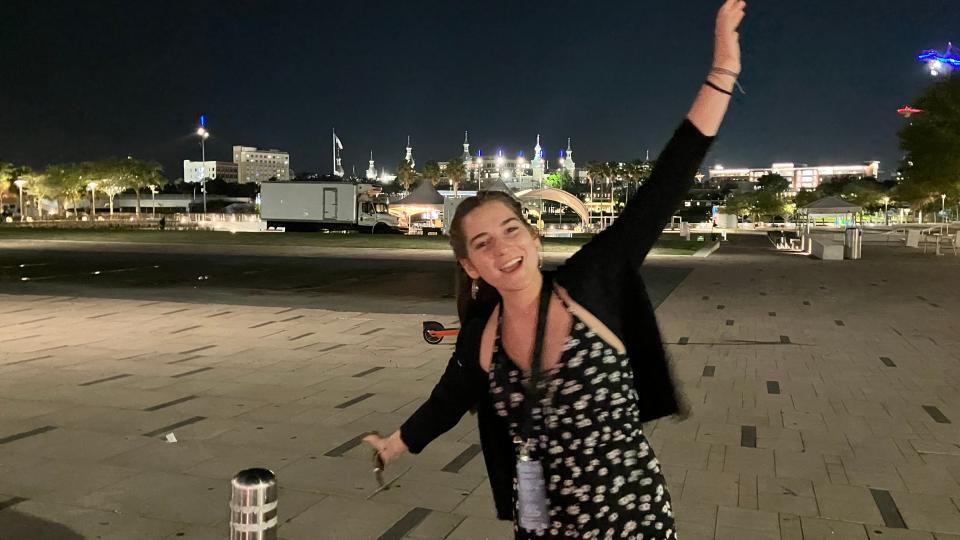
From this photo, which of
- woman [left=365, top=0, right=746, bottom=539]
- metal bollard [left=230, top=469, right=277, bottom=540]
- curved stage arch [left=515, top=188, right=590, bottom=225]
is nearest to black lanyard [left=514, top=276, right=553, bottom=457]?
woman [left=365, top=0, right=746, bottom=539]

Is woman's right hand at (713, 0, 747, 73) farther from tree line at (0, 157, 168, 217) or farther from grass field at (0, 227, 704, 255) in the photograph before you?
tree line at (0, 157, 168, 217)

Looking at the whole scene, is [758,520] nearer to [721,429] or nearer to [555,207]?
[721,429]

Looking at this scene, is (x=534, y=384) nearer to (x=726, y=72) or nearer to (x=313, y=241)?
(x=726, y=72)

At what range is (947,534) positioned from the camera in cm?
414

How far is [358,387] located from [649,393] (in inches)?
241

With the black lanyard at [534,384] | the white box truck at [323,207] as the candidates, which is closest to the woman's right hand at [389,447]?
the black lanyard at [534,384]

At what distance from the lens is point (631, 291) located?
2.00m

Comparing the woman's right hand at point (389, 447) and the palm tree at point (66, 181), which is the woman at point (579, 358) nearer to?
the woman's right hand at point (389, 447)

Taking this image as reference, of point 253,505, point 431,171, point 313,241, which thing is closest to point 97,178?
point 313,241

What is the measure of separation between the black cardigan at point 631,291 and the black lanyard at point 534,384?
8cm

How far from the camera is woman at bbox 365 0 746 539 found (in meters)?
1.85

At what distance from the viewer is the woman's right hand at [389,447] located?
93.4 inches

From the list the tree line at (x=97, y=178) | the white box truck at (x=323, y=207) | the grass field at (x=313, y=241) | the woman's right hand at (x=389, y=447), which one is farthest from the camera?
the tree line at (x=97, y=178)

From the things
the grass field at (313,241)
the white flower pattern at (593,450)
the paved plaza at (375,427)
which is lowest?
the paved plaza at (375,427)
